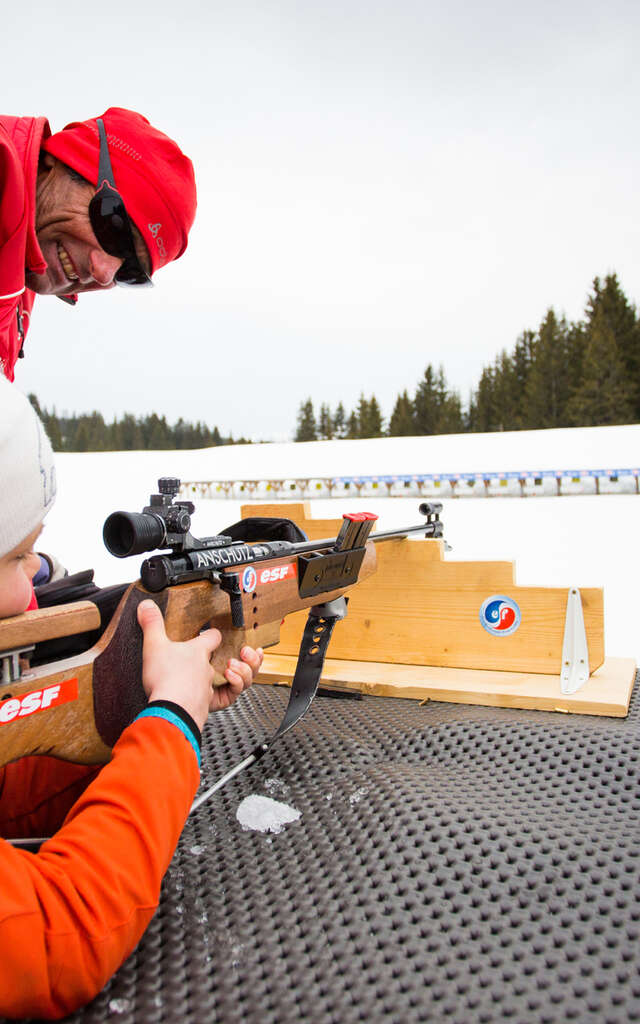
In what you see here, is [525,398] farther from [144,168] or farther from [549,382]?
[144,168]

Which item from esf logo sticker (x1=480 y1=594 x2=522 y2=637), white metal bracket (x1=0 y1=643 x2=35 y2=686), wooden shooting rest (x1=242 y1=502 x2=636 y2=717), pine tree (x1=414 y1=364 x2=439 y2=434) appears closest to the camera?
white metal bracket (x1=0 y1=643 x2=35 y2=686)

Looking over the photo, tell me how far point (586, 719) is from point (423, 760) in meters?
0.58

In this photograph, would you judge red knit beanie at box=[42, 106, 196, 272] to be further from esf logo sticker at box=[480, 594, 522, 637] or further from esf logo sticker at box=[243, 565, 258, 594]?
esf logo sticker at box=[480, 594, 522, 637]

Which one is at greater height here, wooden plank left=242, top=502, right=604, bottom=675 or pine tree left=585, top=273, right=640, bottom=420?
pine tree left=585, top=273, right=640, bottom=420

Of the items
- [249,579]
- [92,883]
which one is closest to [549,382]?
[249,579]

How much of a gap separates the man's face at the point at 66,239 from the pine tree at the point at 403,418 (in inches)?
1120

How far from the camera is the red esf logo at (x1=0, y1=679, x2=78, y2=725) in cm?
96

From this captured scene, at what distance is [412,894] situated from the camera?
1.07 meters

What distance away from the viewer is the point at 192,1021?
860mm

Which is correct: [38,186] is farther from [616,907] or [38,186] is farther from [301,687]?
[616,907]

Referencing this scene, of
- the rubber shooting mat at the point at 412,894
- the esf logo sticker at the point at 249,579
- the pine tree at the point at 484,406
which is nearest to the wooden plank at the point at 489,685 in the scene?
the rubber shooting mat at the point at 412,894

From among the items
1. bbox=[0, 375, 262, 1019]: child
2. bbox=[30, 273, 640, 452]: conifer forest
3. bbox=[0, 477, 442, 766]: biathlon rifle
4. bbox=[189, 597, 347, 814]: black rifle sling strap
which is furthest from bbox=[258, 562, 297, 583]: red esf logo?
bbox=[30, 273, 640, 452]: conifer forest

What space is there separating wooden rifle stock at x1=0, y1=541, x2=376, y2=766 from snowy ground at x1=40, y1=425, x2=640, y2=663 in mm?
1738

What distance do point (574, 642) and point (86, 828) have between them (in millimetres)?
1727
